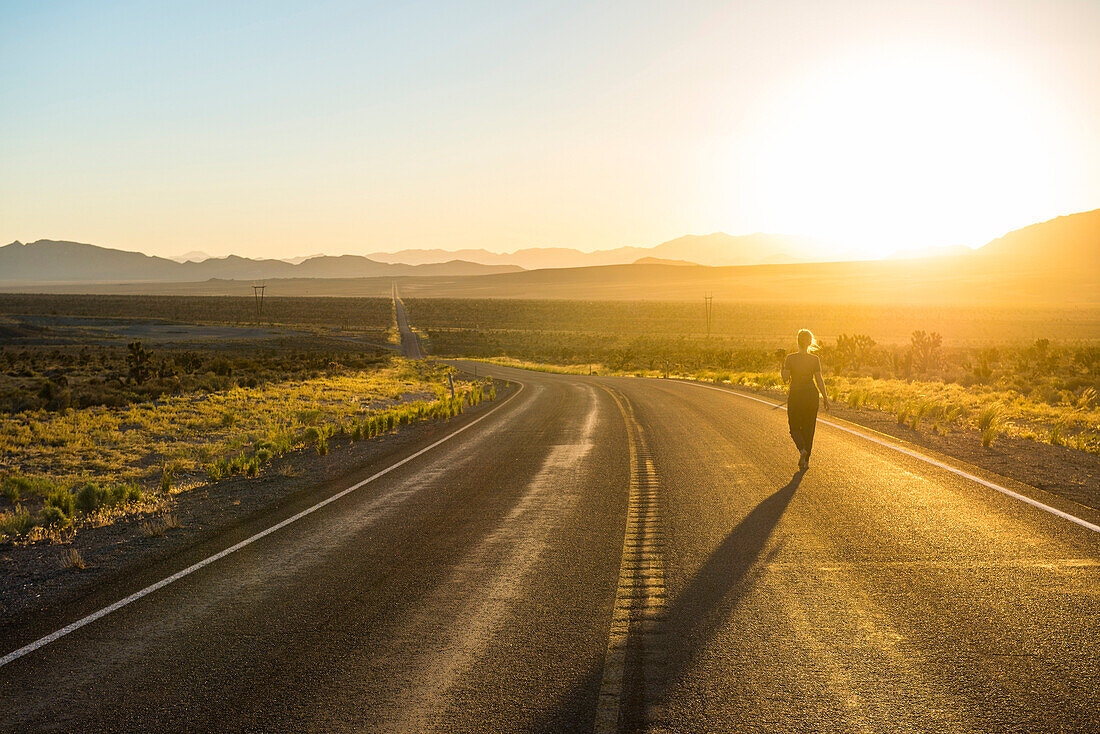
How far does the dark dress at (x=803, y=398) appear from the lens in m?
10.7

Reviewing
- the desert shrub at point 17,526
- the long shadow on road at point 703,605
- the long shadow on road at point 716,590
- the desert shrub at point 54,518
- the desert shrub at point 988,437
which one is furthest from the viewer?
the desert shrub at point 988,437

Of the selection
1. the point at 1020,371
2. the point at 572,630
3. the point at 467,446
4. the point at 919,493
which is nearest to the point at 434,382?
the point at 467,446

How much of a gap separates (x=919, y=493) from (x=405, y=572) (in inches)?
247

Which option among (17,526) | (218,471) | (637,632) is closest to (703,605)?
(637,632)

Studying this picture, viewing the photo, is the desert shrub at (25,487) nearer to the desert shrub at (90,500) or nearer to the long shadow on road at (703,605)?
the desert shrub at (90,500)

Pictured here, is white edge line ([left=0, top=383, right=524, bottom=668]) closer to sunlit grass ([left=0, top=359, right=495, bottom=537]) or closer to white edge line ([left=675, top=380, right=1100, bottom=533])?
sunlit grass ([left=0, top=359, right=495, bottom=537])

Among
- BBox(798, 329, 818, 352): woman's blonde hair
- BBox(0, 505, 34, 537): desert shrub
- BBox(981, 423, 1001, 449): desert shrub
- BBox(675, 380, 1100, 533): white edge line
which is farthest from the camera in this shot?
BBox(981, 423, 1001, 449): desert shrub

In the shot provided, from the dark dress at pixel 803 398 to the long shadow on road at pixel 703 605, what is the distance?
2897 millimetres

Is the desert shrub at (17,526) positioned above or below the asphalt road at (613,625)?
below

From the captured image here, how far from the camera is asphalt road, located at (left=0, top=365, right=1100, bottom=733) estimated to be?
153 inches

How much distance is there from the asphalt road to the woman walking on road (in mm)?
1800

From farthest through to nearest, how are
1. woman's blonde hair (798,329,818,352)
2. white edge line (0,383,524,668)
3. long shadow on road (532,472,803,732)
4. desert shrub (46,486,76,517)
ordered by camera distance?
1. woman's blonde hair (798,329,818,352)
2. desert shrub (46,486,76,517)
3. white edge line (0,383,524,668)
4. long shadow on road (532,472,803,732)

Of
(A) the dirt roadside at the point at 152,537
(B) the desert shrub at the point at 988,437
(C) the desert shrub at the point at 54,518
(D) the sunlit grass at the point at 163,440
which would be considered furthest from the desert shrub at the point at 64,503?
(B) the desert shrub at the point at 988,437

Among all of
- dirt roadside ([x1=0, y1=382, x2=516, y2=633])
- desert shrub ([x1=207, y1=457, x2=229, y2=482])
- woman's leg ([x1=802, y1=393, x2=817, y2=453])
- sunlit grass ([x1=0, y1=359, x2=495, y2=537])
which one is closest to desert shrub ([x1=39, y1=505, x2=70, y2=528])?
sunlit grass ([x1=0, y1=359, x2=495, y2=537])
